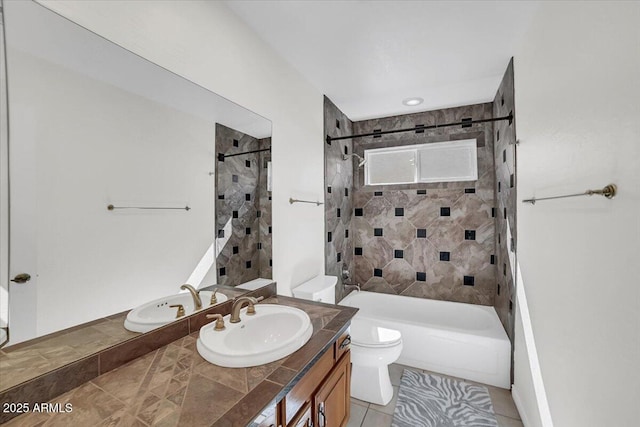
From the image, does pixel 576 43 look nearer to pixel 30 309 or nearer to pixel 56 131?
pixel 56 131

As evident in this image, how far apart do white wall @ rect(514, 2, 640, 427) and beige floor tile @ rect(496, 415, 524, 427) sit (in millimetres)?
619

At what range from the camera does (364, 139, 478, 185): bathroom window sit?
308 cm

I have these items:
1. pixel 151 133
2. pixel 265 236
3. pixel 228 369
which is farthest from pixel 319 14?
pixel 228 369

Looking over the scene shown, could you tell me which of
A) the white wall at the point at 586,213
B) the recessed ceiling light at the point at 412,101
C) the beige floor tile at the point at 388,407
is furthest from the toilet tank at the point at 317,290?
the recessed ceiling light at the point at 412,101

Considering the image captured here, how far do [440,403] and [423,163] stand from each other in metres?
2.34

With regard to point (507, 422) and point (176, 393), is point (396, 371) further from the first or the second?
point (176, 393)

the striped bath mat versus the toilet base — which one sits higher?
the toilet base

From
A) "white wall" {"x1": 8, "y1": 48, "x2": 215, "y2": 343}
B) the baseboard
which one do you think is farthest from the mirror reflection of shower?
the baseboard

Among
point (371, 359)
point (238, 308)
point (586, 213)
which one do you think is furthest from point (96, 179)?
point (371, 359)

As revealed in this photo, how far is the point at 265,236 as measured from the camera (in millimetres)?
1881

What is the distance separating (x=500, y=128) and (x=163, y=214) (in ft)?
9.55

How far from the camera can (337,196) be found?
3084 millimetres

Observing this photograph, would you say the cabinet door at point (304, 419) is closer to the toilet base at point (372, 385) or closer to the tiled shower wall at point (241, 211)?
the tiled shower wall at point (241, 211)

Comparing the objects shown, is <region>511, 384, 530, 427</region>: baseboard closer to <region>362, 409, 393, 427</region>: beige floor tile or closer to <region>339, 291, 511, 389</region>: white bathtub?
<region>339, 291, 511, 389</region>: white bathtub
